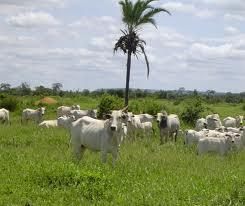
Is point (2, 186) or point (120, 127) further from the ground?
point (120, 127)

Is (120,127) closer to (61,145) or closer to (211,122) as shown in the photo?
(61,145)

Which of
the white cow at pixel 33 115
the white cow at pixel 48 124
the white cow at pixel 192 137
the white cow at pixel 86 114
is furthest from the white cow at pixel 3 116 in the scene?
the white cow at pixel 192 137

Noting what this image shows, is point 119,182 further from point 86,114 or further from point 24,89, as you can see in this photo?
point 24,89

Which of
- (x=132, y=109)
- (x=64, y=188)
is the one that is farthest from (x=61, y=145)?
(x=132, y=109)

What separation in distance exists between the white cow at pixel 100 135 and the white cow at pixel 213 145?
4.70 m

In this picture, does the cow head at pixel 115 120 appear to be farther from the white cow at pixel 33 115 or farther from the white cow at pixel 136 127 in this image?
the white cow at pixel 33 115

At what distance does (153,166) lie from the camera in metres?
13.0

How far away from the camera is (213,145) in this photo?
17484 mm

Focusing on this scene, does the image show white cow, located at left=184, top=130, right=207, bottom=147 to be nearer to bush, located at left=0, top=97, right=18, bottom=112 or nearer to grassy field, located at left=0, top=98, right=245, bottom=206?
grassy field, located at left=0, top=98, right=245, bottom=206

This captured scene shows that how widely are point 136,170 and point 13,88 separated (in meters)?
63.9

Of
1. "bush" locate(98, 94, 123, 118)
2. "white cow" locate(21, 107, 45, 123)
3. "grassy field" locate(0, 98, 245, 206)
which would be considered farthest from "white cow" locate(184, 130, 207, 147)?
"white cow" locate(21, 107, 45, 123)

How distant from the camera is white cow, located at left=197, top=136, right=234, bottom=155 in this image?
57.1ft

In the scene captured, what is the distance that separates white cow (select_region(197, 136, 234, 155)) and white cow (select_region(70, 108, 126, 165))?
4.70 metres

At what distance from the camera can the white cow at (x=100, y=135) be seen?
13102 mm
